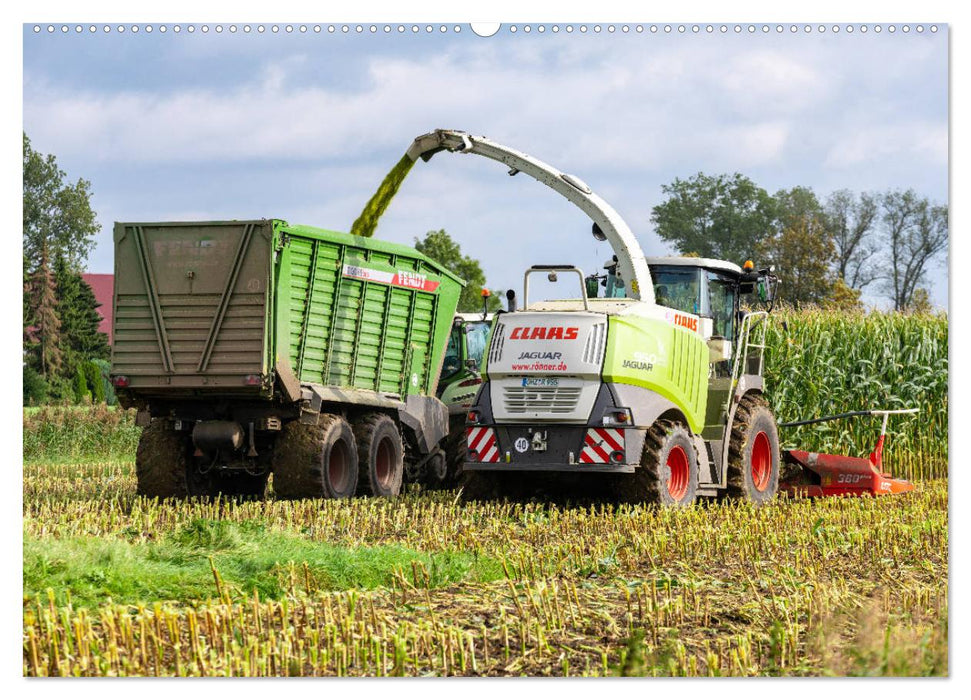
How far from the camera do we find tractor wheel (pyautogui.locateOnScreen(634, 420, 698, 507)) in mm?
11484

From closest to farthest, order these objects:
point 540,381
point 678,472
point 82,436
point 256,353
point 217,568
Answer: point 217,568, point 540,381, point 678,472, point 256,353, point 82,436

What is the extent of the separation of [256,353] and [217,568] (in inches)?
178

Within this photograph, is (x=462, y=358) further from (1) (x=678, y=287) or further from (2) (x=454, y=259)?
(2) (x=454, y=259)

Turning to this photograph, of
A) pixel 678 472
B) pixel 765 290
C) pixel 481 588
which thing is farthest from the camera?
pixel 765 290

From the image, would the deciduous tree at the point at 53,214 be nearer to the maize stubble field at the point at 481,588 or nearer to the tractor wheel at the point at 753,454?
the maize stubble field at the point at 481,588

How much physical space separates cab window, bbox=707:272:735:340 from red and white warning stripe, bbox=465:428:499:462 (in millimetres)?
2793

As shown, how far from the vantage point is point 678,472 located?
1206 cm

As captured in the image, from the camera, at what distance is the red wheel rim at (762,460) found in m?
13.5

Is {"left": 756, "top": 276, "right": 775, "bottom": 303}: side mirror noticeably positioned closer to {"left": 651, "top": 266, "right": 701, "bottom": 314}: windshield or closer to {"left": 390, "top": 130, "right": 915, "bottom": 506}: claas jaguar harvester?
{"left": 390, "top": 130, "right": 915, "bottom": 506}: claas jaguar harvester

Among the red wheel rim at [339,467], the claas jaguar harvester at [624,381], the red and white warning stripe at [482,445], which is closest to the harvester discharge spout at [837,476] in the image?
the claas jaguar harvester at [624,381]

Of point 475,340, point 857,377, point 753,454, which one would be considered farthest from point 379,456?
point 857,377

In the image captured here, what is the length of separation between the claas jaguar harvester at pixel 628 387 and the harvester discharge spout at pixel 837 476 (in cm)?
103

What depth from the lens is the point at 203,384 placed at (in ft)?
40.6

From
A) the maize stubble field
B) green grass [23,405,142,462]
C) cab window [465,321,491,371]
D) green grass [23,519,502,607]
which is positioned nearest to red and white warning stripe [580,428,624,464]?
the maize stubble field
